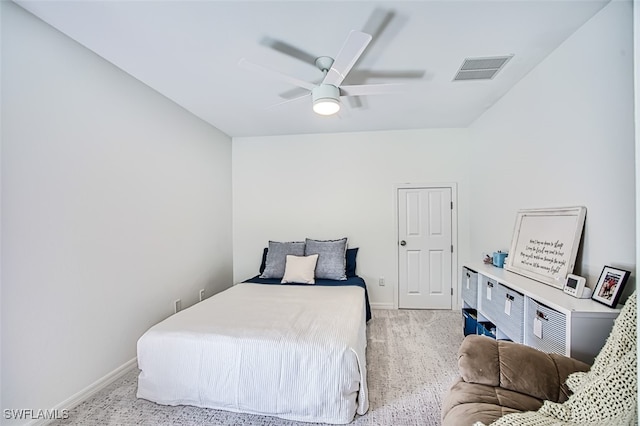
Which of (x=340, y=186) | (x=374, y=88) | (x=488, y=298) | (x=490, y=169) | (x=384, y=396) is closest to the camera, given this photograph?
(x=384, y=396)

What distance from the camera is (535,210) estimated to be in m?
2.35

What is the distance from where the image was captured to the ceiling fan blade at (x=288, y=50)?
1986 mm

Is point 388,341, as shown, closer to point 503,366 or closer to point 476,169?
point 503,366

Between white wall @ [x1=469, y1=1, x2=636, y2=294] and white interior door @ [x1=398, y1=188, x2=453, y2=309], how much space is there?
3.76 feet

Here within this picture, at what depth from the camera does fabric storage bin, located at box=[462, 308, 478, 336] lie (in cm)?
284

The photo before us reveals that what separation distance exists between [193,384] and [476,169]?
12.2 ft

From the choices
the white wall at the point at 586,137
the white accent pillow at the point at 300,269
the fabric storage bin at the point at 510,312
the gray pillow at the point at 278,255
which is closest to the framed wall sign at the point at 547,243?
the white wall at the point at 586,137

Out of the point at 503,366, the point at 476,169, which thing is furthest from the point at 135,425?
the point at 476,169

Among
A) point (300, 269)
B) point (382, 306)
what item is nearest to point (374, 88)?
point (300, 269)

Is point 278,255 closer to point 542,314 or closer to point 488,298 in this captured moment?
point 488,298

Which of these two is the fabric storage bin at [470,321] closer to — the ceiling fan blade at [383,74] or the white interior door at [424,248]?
the white interior door at [424,248]

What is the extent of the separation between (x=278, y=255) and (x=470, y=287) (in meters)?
2.26

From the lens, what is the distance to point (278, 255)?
3820mm

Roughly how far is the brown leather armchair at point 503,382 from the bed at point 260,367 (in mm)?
633
